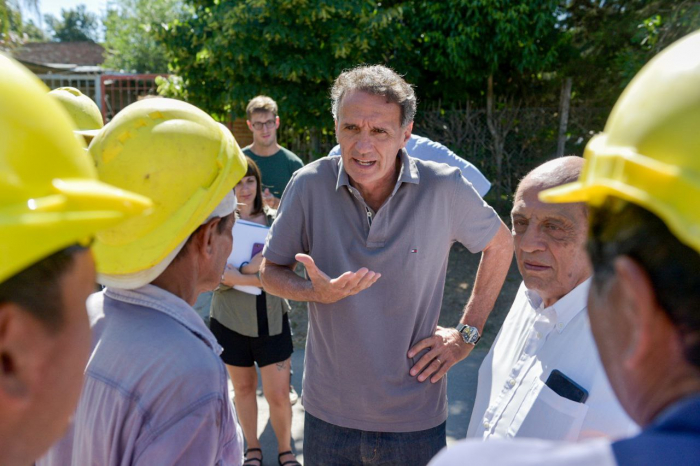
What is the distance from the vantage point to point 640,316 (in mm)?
832

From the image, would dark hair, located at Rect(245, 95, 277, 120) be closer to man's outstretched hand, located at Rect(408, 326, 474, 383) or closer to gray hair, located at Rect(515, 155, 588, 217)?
man's outstretched hand, located at Rect(408, 326, 474, 383)

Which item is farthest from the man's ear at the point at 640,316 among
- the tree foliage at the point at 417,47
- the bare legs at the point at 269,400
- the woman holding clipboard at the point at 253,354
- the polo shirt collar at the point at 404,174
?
the tree foliage at the point at 417,47

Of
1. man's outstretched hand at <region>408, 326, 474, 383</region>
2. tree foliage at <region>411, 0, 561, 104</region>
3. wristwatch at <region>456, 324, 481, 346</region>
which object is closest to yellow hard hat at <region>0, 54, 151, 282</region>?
man's outstretched hand at <region>408, 326, 474, 383</region>

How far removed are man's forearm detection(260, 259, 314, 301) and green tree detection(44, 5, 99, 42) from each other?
6997 centimetres

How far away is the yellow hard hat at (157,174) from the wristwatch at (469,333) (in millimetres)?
1603

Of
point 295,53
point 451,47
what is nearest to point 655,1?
point 451,47

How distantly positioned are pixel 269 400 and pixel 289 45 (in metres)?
6.83

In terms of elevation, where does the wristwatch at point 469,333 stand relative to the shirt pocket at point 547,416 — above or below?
below

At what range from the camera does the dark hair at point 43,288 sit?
878 millimetres

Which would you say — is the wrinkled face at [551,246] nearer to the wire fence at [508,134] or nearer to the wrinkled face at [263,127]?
the wrinkled face at [263,127]

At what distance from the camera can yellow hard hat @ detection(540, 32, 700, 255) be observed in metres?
0.77

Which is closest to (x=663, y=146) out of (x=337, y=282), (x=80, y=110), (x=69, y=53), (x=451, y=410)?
(x=337, y=282)

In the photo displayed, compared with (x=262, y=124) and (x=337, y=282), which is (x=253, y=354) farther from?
(x=262, y=124)

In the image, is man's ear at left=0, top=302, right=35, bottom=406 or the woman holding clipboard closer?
man's ear at left=0, top=302, right=35, bottom=406
